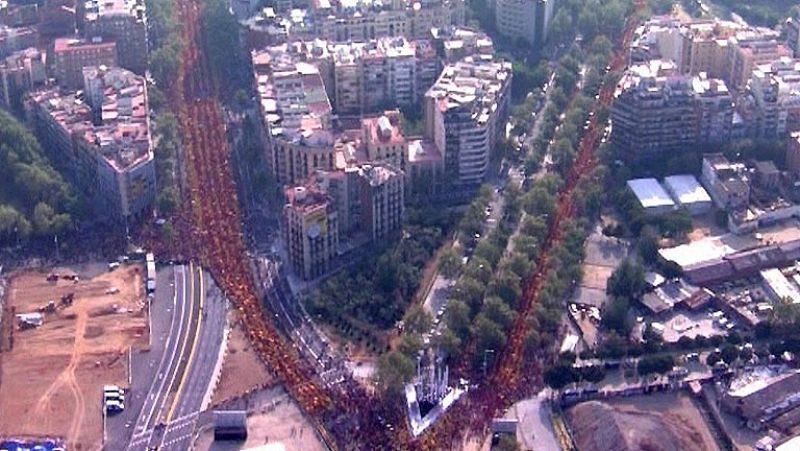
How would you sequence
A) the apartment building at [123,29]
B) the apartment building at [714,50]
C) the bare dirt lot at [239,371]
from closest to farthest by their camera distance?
the bare dirt lot at [239,371], the apartment building at [714,50], the apartment building at [123,29]

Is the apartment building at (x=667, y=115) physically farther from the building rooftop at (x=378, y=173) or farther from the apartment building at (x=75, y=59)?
the apartment building at (x=75, y=59)

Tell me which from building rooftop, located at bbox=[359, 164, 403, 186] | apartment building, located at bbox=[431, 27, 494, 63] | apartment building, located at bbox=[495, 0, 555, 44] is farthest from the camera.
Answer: apartment building, located at bbox=[495, 0, 555, 44]

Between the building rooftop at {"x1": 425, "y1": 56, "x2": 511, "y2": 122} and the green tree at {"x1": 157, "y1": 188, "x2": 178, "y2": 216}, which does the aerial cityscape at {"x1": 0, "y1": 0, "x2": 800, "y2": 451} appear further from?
the building rooftop at {"x1": 425, "y1": 56, "x2": 511, "y2": 122}

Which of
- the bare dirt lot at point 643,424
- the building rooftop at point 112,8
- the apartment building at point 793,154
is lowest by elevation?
the bare dirt lot at point 643,424

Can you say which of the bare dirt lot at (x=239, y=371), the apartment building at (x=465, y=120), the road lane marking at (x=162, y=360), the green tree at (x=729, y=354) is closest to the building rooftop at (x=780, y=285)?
the green tree at (x=729, y=354)

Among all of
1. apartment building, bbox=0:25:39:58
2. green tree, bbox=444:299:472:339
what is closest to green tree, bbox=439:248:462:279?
green tree, bbox=444:299:472:339
